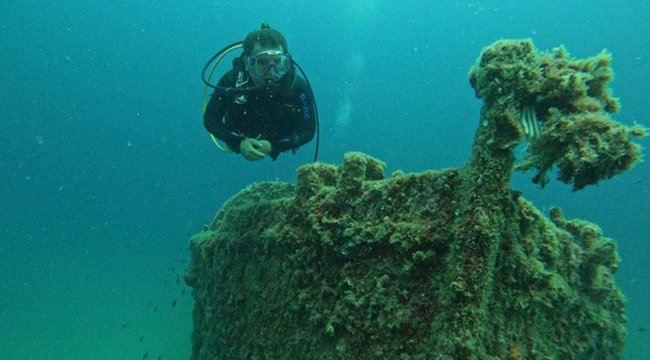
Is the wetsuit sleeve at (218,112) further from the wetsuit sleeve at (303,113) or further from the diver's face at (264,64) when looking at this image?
the wetsuit sleeve at (303,113)

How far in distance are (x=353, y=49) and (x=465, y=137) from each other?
41156 millimetres

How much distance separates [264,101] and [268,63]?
63 centimetres

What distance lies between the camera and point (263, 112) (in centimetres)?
542

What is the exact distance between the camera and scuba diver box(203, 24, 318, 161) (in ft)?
16.4

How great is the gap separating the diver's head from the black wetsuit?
172mm

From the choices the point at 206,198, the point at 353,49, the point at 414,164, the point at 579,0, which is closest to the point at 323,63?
the point at 353,49

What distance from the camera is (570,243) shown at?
106 inches

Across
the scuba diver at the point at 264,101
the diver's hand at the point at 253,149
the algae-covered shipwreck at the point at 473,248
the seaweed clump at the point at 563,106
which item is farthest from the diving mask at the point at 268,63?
the seaweed clump at the point at 563,106

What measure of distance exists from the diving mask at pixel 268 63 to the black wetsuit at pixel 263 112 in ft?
0.70

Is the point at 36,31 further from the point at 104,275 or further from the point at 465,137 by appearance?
the point at 465,137

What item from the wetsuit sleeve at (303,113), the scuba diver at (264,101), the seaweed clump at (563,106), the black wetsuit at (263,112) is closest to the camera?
the seaweed clump at (563,106)

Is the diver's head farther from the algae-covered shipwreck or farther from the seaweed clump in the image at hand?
the seaweed clump

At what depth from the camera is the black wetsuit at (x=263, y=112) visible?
5.26 m

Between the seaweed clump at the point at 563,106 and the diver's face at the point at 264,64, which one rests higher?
the diver's face at the point at 264,64
